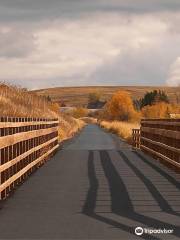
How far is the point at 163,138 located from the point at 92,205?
10048 millimetres

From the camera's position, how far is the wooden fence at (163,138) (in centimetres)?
1704

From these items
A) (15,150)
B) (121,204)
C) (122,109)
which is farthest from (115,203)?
(122,109)

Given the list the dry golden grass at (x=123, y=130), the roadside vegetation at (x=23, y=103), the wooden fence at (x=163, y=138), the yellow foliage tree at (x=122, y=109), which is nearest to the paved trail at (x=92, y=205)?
the wooden fence at (x=163, y=138)

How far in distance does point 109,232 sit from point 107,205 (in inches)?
91.1

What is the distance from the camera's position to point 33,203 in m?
10.9

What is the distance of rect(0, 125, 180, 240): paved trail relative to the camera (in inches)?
329

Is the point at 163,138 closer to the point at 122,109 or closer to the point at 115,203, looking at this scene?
the point at 115,203

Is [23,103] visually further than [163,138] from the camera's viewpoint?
Yes

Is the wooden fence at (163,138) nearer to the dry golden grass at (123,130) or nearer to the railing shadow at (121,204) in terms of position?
the railing shadow at (121,204)

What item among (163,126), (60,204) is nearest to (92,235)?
(60,204)

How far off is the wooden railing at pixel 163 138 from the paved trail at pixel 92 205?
0.89 m

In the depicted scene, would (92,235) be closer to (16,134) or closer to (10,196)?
(10,196)

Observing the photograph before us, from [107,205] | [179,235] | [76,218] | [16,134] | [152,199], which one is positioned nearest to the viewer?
[179,235]

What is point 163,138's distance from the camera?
20312mm
